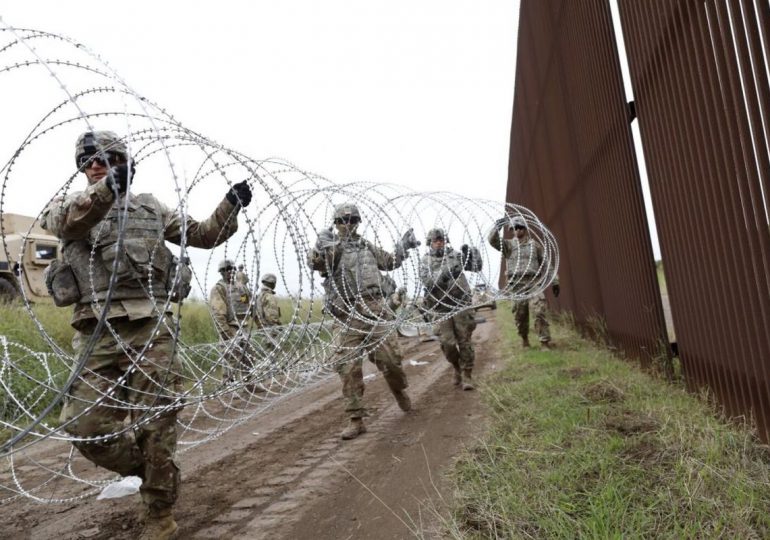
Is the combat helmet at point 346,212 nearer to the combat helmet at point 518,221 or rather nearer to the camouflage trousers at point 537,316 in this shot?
the combat helmet at point 518,221

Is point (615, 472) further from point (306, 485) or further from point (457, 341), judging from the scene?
point (457, 341)

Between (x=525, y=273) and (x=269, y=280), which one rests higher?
(x=269, y=280)

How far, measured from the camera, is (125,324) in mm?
3080

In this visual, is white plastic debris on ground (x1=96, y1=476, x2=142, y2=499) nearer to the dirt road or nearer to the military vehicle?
the dirt road

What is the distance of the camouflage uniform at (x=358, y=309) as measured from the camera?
16.1 ft

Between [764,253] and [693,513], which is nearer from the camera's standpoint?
[693,513]

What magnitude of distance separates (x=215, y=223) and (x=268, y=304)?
6442 mm

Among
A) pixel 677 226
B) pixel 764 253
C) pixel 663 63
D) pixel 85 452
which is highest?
pixel 663 63

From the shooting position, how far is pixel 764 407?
2.74 metres

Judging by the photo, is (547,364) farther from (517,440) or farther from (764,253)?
(764,253)

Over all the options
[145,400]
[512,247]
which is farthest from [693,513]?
[512,247]

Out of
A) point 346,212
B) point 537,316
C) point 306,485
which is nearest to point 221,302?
point 346,212

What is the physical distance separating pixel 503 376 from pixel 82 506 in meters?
4.35

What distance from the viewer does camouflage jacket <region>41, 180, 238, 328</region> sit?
2.59 m
